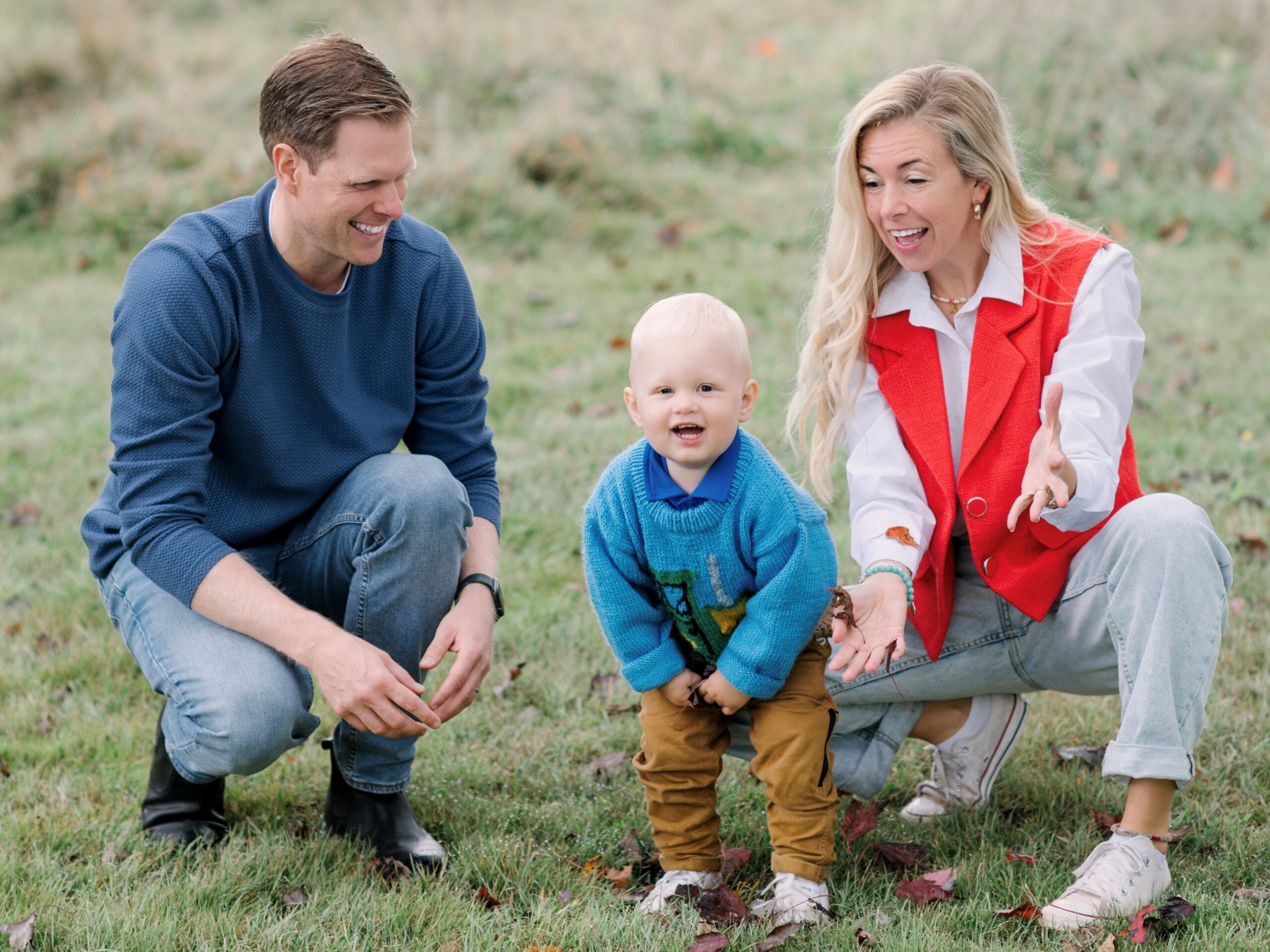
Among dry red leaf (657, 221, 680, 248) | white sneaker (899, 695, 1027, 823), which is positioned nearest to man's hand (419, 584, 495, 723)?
white sneaker (899, 695, 1027, 823)

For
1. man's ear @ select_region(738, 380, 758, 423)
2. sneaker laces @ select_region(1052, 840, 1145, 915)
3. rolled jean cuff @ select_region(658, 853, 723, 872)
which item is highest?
man's ear @ select_region(738, 380, 758, 423)

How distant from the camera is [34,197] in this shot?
8797 millimetres

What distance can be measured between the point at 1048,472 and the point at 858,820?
3.27 ft

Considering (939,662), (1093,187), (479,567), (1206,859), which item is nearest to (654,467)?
(479,567)

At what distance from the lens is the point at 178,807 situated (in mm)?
2996

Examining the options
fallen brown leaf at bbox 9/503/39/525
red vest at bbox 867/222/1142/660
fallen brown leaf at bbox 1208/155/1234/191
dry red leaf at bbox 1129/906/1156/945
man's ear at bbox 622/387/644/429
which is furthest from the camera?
fallen brown leaf at bbox 1208/155/1234/191

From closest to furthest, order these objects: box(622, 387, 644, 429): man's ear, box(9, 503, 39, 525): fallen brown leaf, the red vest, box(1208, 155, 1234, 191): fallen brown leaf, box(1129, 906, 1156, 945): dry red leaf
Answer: box(1129, 906, 1156, 945): dry red leaf → box(622, 387, 644, 429): man's ear → the red vest → box(9, 503, 39, 525): fallen brown leaf → box(1208, 155, 1234, 191): fallen brown leaf

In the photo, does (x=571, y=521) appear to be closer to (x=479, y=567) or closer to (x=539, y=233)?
(x=479, y=567)

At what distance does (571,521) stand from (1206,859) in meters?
2.62

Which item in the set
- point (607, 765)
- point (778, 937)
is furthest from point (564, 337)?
point (778, 937)

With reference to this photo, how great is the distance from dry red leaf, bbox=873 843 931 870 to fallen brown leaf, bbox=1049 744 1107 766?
62cm

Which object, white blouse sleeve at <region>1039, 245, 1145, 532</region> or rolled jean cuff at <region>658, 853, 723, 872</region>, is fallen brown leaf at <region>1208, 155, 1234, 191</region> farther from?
rolled jean cuff at <region>658, 853, 723, 872</region>

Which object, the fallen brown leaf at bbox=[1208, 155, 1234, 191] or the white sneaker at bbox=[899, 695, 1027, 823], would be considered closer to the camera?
the white sneaker at bbox=[899, 695, 1027, 823]

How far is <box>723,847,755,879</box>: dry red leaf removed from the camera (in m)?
2.88
